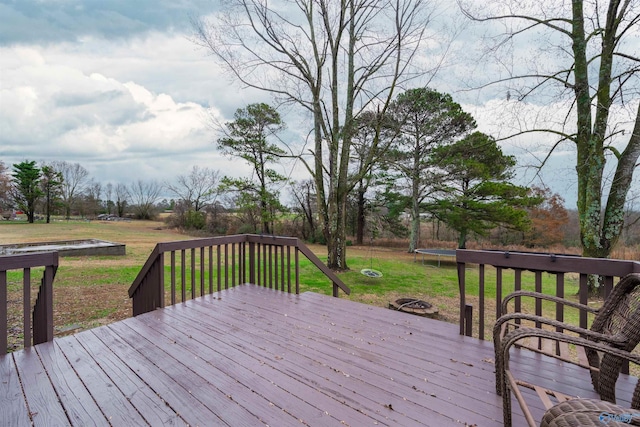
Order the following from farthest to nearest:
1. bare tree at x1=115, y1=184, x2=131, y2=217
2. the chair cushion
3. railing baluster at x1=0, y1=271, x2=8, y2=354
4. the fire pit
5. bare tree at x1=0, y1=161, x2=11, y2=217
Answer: bare tree at x1=115, y1=184, x2=131, y2=217, bare tree at x1=0, y1=161, x2=11, y2=217, the fire pit, railing baluster at x1=0, y1=271, x2=8, y2=354, the chair cushion

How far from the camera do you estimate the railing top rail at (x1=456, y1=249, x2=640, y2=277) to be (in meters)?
1.84

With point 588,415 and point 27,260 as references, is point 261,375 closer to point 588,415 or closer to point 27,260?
point 588,415

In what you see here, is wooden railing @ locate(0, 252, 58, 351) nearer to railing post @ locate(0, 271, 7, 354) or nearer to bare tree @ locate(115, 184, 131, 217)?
railing post @ locate(0, 271, 7, 354)

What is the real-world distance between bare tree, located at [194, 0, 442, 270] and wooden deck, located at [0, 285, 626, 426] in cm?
558

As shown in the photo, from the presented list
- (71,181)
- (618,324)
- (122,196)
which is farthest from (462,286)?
(71,181)

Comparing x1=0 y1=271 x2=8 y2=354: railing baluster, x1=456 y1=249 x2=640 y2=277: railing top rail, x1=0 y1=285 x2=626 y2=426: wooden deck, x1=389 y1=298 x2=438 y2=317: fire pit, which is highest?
x1=456 y1=249 x2=640 y2=277: railing top rail

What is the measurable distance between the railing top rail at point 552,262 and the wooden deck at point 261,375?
691mm

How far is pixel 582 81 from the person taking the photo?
229 inches

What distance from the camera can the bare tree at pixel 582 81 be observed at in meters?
5.62

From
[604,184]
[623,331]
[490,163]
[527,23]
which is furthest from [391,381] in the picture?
[490,163]

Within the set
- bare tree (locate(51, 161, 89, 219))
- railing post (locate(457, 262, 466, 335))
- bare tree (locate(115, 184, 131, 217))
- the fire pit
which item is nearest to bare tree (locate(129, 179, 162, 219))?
bare tree (locate(115, 184, 131, 217))

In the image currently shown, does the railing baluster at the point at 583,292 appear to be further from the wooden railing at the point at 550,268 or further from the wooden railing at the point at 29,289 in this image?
the wooden railing at the point at 29,289

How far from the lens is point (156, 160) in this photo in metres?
17.0

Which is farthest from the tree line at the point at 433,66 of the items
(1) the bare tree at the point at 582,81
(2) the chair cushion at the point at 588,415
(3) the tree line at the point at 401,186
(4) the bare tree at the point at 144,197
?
(4) the bare tree at the point at 144,197
